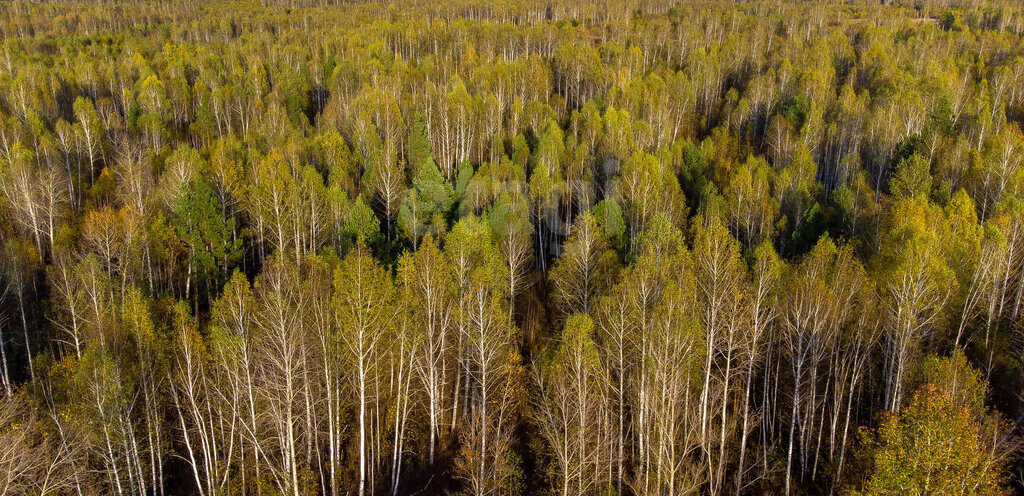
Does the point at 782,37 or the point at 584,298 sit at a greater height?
the point at 782,37

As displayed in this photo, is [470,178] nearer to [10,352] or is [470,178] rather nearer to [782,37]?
[10,352]

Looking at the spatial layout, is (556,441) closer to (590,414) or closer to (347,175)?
(590,414)

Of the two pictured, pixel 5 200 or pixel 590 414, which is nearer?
pixel 590 414

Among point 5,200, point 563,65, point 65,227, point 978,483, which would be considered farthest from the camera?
point 563,65

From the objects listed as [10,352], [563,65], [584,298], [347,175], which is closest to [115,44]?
[563,65]

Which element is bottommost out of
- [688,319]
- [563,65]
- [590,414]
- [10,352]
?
[10,352]


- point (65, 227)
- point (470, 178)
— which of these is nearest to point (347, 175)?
point (470, 178)

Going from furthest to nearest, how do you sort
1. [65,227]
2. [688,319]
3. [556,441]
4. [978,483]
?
[65,227] → [688,319] → [556,441] → [978,483]
